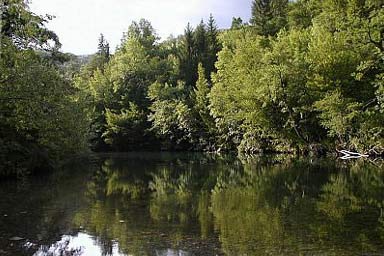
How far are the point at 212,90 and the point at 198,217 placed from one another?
40.2 meters

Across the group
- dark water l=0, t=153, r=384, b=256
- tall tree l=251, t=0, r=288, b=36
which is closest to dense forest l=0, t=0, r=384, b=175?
tall tree l=251, t=0, r=288, b=36

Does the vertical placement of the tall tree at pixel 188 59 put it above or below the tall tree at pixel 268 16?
below

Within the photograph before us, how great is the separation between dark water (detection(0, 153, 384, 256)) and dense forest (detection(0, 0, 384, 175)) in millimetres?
3225

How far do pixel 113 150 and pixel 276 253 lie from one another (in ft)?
186

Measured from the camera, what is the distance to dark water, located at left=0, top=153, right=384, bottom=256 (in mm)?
9711

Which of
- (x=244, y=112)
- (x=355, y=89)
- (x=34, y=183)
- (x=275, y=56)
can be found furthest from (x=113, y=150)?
(x=34, y=183)

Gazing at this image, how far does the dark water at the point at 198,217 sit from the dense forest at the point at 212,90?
323cm

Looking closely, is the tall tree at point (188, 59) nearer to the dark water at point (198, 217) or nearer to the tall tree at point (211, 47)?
the tall tree at point (211, 47)

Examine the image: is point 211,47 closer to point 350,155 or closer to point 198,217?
point 350,155

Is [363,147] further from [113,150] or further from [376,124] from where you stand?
[113,150]

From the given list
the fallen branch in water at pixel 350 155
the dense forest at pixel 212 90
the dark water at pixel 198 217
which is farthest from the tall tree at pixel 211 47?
the dark water at pixel 198 217

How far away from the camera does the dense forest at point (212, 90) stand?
16594 mm

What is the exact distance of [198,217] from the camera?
42.8 ft

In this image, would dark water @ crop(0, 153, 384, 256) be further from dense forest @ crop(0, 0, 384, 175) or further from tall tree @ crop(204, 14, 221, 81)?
tall tree @ crop(204, 14, 221, 81)
